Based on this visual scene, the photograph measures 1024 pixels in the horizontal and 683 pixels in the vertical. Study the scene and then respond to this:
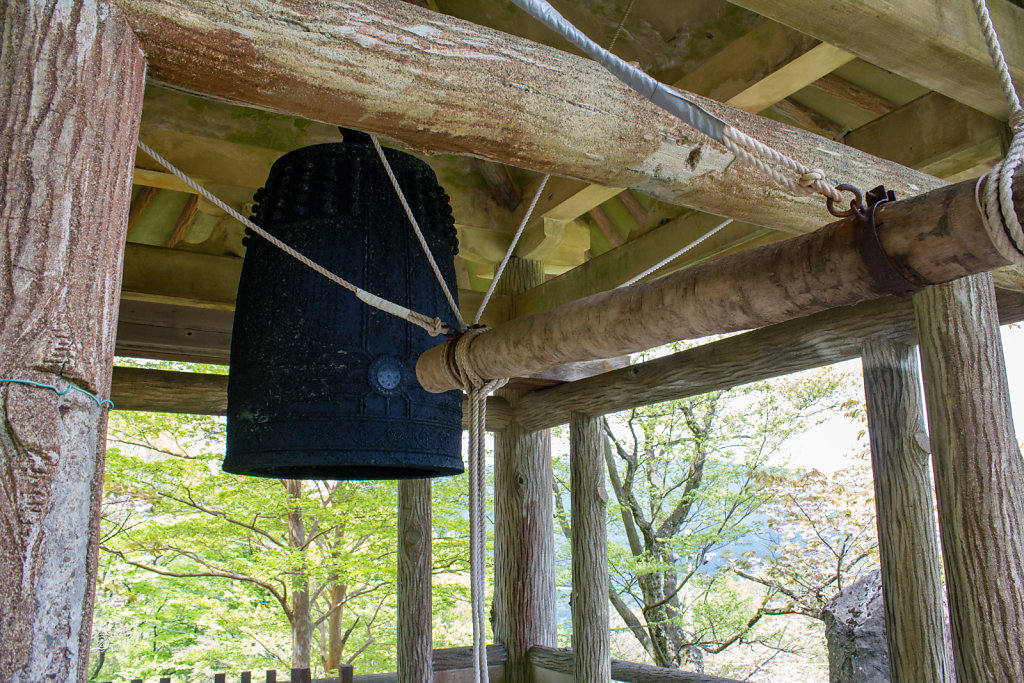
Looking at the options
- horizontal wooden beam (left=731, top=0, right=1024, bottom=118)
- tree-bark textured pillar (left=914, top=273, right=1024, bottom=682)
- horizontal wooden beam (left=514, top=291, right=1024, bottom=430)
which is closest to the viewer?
horizontal wooden beam (left=731, top=0, right=1024, bottom=118)

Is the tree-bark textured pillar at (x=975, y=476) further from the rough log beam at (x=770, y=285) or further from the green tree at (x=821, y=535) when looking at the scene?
the green tree at (x=821, y=535)

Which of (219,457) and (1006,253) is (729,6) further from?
(219,457)

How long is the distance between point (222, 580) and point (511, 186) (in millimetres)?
7729

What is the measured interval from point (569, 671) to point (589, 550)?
63 cm

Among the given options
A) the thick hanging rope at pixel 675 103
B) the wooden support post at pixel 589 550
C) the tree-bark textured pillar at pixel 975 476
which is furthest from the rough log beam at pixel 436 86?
the wooden support post at pixel 589 550

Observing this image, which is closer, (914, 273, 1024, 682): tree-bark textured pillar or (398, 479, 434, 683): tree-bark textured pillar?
(914, 273, 1024, 682): tree-bark textured pillar

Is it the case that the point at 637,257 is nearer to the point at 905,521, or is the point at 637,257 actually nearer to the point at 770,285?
the point at 905,521

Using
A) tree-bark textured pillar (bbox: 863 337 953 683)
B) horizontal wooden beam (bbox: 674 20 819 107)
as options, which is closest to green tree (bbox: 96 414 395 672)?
tree-bark textured pillar (bbox: 863 337 953 683)

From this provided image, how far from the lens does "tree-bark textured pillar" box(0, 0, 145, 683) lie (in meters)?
1.13

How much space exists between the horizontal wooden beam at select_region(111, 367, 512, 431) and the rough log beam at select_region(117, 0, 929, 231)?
9.27 ft

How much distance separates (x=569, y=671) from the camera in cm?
421

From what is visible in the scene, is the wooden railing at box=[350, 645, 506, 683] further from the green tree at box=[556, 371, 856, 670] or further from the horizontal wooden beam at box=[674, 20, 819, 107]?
the green tree at box=[556, 371, 856, 670]

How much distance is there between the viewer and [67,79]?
1.31m

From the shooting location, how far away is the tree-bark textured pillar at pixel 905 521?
8.63 feet
